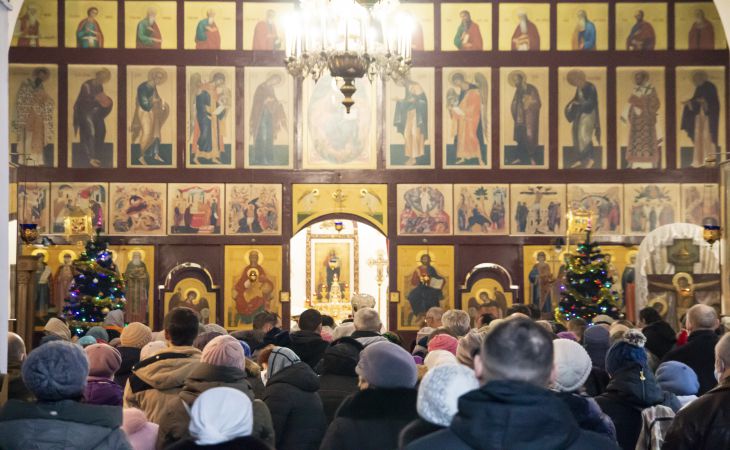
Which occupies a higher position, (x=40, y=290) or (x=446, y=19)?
(x=446, y=19)

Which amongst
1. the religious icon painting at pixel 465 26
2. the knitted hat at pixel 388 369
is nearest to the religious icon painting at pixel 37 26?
the religious icon painting at pixel 465 26

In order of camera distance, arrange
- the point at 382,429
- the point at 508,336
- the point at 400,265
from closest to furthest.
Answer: the point at 508,336, the point at 382,429, the point at 400,265

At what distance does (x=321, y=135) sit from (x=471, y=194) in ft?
11.5

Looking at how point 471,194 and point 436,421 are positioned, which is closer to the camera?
point 436,421

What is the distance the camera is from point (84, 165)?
25.4m

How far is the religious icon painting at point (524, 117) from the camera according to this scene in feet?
85.0

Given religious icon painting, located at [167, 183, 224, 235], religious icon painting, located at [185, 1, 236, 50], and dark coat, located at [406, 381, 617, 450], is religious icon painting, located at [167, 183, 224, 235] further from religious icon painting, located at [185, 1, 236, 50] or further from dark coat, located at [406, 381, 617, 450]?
dark coat, located at [406, 381, 617, 450]

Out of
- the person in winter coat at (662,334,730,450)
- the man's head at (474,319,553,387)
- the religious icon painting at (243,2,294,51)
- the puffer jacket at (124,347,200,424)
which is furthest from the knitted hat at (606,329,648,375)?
the religious icon painting at (243,2,294,51)

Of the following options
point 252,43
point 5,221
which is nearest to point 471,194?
point 252,43

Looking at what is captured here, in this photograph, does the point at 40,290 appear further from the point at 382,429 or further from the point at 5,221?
the point at 382,429

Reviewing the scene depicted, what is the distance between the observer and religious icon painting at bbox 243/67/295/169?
25766 mm

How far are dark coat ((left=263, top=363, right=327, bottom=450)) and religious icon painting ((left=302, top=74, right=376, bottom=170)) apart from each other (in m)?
18.4

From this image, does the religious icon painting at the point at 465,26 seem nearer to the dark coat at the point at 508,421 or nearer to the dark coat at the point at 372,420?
the dark coat at the point at 372,420

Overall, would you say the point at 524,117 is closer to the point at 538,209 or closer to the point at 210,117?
the point at 538,209
